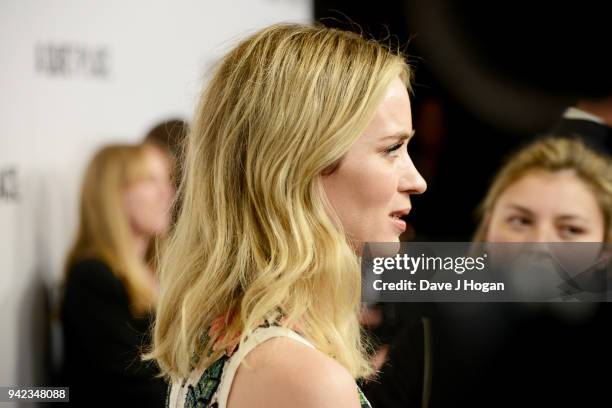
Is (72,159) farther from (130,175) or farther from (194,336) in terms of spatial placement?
(194,336)

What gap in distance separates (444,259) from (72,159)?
981 mm

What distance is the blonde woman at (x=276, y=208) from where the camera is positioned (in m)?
0.97

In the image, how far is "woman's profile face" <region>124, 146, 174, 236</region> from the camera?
7.15ft

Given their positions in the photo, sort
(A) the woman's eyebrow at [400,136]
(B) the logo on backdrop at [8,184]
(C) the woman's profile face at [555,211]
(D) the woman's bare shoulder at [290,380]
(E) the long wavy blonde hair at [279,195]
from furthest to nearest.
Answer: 1. (B) the logo on backdrop at [8,184]
2. (C) the woman's profile face at [555,211]
3. (A) the woman's eyebrow at [400,136]
4. (E) the long wavy blonde hair at [279,195]
5. (D) the woman's bare shoulder at [290,380]

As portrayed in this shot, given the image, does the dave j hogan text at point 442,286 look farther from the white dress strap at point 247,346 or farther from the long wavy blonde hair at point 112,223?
the white dress strap at point 247,346

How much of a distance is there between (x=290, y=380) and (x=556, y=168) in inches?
47.0

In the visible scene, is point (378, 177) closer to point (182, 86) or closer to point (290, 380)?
point (290, 380)

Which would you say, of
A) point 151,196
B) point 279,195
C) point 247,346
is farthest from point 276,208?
point 151,196

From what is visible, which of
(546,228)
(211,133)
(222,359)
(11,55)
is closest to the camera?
(222,359)

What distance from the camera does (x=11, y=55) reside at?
2.10 meters

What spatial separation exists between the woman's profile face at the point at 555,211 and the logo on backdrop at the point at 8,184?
1.22m

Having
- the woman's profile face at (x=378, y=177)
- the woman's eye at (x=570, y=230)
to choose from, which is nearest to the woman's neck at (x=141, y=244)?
the woman's eye at (x=570, y=230)

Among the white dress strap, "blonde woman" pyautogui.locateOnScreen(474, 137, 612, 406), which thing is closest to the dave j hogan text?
"blonde woman" pyautogui.locateOnScreen(474, 137, 612, 406)

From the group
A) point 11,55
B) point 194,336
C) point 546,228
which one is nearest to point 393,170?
point 194,336
